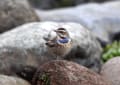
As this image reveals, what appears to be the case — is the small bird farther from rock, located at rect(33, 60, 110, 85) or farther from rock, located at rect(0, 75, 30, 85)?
rock, located at rect(0, 75, 30, 85)

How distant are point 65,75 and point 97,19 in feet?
21.6

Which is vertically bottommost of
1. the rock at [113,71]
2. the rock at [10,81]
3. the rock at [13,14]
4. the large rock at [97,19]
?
the large rock at [97,19]

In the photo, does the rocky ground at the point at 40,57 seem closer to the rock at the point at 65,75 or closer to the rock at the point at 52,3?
the rock at the point at 65,75

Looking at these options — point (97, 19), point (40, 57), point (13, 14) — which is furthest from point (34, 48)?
point (97, 19)

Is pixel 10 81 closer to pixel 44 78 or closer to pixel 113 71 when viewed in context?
pixel 44 78

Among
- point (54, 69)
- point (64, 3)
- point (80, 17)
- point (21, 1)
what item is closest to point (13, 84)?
point (54, 69)

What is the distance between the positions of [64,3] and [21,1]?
945 centimetres

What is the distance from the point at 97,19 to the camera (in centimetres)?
1210

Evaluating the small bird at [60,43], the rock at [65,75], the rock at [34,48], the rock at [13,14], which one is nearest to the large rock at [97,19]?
the rock at [13,14]

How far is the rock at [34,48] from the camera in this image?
666 centimetres

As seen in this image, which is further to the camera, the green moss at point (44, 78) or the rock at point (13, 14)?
the rock at point (13, 14)

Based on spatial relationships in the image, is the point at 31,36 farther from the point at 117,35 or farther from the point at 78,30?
the point at 117,35

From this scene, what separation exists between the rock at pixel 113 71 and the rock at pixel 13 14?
2.77 meters

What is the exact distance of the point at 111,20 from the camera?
1234 centimetres
